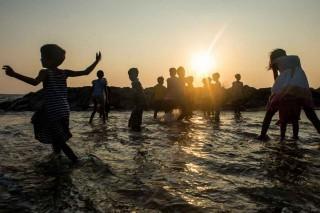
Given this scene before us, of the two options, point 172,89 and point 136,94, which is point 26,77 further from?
point 172,89

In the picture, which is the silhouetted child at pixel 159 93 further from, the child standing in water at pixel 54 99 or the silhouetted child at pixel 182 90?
the child standing in water at pixel 54 99

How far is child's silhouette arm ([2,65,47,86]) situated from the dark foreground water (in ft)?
4.29

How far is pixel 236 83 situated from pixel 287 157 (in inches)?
568

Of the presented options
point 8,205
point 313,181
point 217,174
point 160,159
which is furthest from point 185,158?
point 8,205

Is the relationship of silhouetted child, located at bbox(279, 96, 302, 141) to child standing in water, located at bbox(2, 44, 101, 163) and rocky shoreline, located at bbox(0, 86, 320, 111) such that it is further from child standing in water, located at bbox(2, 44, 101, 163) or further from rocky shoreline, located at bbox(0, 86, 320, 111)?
rocky shoreline, located at bbox(0, 86, 320, 111)

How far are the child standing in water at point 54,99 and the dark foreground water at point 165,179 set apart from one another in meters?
0.41

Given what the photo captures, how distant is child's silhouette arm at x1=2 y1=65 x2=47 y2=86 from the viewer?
206 inches

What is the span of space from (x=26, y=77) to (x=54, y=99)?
79cm

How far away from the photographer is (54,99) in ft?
20.3

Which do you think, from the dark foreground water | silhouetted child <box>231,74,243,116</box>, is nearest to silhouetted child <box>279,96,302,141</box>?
the dark foreground water

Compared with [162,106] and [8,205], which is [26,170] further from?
[162,106]

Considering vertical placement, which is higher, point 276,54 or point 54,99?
point 276,54

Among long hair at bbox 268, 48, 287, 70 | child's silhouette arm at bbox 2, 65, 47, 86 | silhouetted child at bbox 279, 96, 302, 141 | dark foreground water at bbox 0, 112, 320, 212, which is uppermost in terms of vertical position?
long hair at bbox 268, 48, 287, 70

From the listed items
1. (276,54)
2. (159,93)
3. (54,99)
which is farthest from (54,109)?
(159,93)
